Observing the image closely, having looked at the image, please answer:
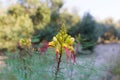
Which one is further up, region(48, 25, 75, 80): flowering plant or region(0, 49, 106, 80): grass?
region(48, 25, 75, 80): flowering plant

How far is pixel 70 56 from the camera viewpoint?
247 centimetres

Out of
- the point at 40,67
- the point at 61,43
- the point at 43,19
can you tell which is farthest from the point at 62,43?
the point at 43,19

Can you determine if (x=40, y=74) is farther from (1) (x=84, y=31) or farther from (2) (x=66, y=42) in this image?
(1) (x=84, y=31)

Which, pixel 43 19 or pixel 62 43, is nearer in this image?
pixel 62 43

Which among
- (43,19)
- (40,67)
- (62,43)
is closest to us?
(62,43)

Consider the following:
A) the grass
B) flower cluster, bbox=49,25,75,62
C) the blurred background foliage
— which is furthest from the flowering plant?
the blurred background foliage

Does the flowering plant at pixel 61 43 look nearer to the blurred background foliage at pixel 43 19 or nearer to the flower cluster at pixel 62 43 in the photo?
the flower cluster at pixel 62 43

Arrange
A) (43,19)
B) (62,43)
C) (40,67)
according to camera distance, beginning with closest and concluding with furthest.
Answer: (62,43) → (40,67) → (43,19)

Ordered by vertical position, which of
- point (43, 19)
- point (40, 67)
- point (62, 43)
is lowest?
point (40, 67)

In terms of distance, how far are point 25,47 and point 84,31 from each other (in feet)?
49.2

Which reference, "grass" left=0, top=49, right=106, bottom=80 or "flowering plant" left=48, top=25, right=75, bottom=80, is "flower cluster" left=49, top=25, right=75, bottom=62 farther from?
"grass" left=0, top=49, right=106, bottom=80

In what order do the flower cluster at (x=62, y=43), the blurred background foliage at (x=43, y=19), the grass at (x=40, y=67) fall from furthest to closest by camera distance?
the blurred background foliage at (x=43, y=19)
the grass at (x=40, y=67)
the flower cluster at (x=62, y=43)

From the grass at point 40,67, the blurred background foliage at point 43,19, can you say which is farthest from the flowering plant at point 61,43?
the blurred background foliage at point 43,19

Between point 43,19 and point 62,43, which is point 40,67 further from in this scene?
point 43,19
